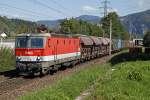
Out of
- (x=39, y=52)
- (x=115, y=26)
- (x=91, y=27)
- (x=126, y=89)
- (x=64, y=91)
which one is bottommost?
(x=64, y=91)

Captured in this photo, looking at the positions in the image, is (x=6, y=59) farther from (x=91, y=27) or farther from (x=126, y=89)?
(x=91, y=27)

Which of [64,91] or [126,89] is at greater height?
[126,89]

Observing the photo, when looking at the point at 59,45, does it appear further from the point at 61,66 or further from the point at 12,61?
the point at 12,61

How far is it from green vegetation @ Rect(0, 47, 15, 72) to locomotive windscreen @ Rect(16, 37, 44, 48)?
7.17m

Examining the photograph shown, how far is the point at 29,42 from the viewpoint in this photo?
27641mm

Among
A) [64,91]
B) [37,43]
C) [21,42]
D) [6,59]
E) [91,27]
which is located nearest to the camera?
[64,91]

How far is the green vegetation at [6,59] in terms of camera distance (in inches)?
1409

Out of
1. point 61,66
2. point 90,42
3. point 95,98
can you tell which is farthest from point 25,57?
point 90,42

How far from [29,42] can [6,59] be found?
11.0 meters

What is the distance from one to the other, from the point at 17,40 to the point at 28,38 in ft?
2.78

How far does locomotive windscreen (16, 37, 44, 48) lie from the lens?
27.5 m

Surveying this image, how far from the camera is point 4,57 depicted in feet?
127

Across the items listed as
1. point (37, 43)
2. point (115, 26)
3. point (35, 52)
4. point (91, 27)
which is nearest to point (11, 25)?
point (115, 26)

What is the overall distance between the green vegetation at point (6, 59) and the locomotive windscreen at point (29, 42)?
7.17 metres
